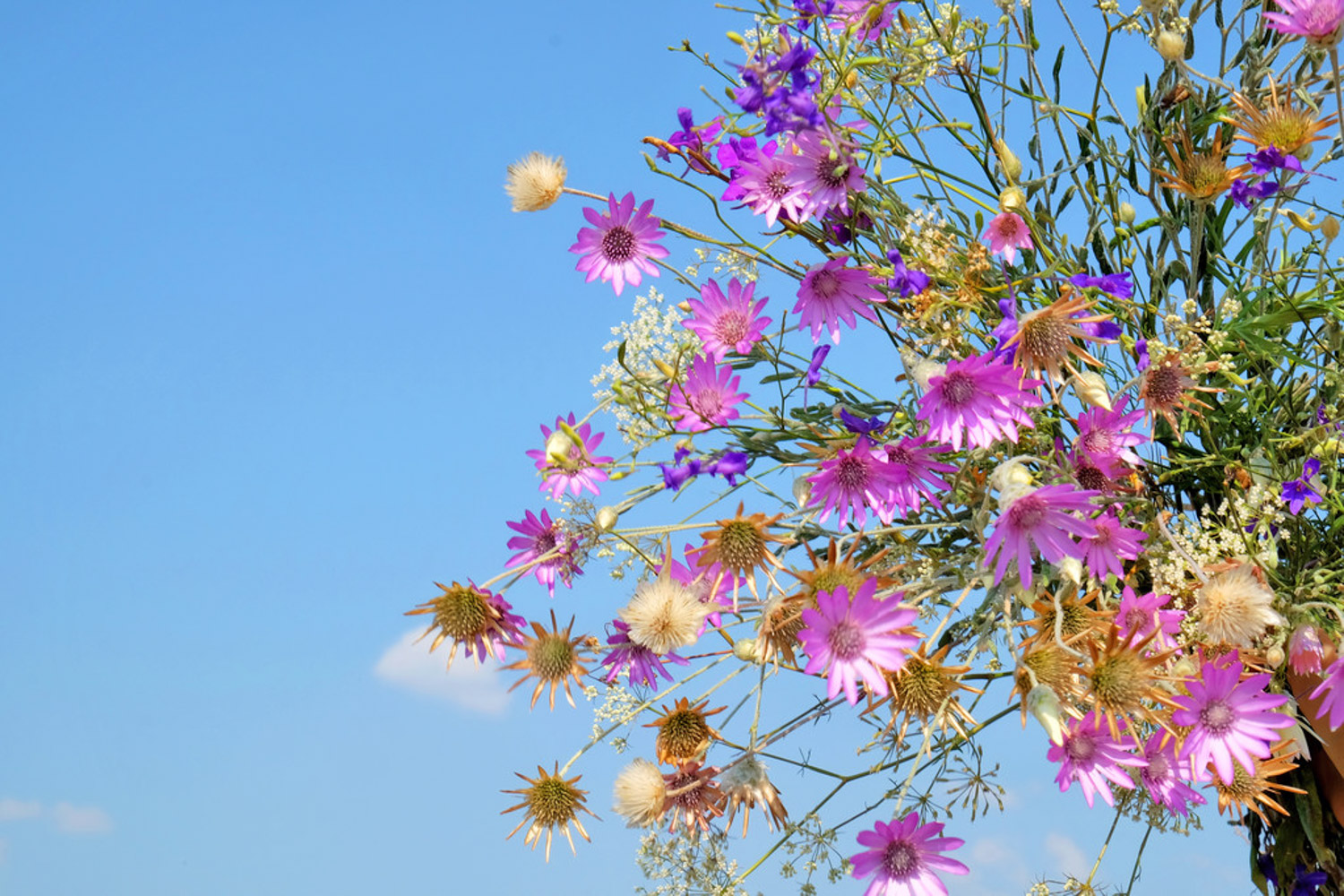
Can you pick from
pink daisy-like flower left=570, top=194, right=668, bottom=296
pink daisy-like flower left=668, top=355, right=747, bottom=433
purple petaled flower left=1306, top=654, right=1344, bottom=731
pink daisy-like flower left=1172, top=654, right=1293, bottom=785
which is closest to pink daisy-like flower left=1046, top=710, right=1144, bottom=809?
pink daisy-like flower left=1172, top=654, right=1293, bottom=785

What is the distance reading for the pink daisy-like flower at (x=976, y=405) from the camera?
103 cm

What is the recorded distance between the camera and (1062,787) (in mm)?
1046

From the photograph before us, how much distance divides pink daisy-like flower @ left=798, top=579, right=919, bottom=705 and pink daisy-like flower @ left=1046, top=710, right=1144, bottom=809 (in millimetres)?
193

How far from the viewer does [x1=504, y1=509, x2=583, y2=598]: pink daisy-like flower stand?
4.04 ft

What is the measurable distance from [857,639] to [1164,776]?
0.40 metres

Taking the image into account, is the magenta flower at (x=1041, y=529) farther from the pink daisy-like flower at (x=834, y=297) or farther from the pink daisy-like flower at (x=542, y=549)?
the pink daisy-like flower at (x=542, y=549)

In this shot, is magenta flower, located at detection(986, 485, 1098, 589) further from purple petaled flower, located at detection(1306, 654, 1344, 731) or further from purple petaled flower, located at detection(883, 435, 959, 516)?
purple petaled flower, located at detection(1306, 654, 1344, 731)

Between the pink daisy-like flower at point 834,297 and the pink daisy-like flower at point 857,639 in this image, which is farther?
the pink daisy-like flower at point 834,297

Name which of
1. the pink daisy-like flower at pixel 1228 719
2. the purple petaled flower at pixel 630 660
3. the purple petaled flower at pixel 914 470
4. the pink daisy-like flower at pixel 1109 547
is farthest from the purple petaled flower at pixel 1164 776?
the purple petaled flower at pixel 630 660

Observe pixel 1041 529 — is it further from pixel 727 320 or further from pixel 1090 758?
pixel 727 320

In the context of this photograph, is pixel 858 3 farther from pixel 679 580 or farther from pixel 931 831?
pixel 931 831

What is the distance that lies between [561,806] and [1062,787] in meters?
0.43

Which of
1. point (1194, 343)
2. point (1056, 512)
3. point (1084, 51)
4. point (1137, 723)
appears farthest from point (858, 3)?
point (1137, 723)

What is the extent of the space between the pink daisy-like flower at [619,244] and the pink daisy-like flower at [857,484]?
0.28m
